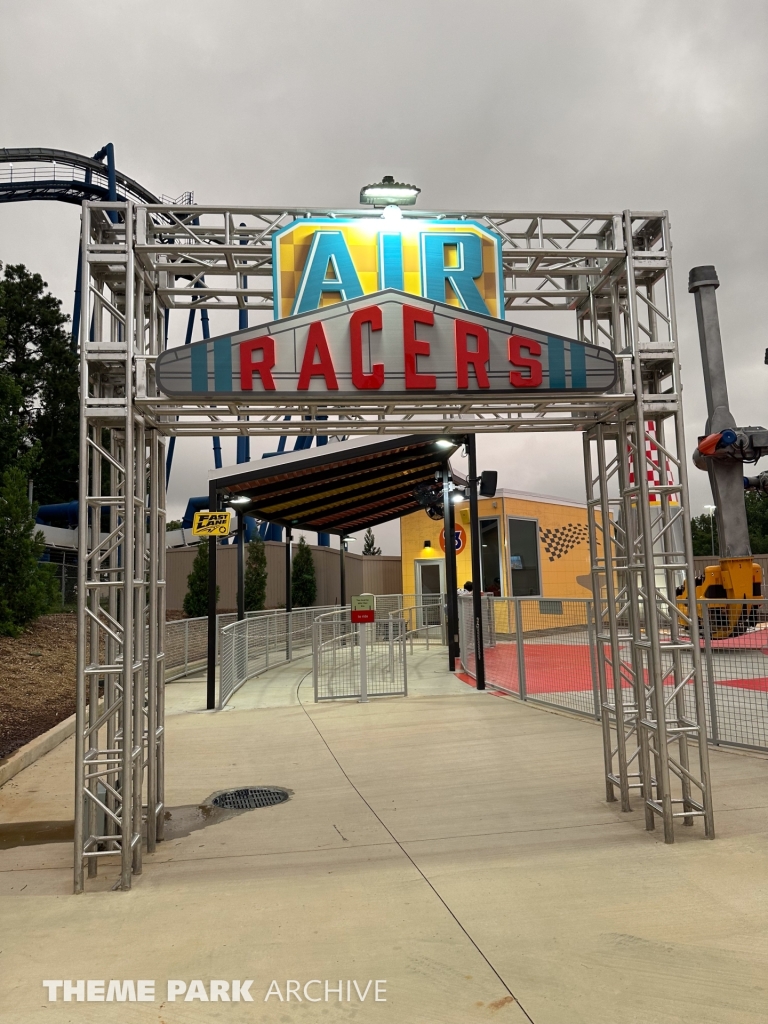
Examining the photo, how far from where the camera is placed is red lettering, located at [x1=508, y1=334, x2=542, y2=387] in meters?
6.11

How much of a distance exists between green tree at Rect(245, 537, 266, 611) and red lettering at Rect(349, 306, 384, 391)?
19395 millimetres

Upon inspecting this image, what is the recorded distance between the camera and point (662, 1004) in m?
3.46

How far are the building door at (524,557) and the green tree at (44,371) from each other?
2686cm

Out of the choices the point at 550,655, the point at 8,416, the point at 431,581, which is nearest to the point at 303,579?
the point at 431,581

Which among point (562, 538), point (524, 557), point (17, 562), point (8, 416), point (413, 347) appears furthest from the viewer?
point (562, 538)

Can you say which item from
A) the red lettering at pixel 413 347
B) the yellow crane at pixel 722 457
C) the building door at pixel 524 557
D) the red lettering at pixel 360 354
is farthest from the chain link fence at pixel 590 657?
the building door at pixel 524 557

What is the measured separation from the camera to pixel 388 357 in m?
6.05

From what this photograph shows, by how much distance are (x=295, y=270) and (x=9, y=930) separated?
543 cm

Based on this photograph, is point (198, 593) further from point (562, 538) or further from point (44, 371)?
point (44, 371)

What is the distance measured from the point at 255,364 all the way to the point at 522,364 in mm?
2275

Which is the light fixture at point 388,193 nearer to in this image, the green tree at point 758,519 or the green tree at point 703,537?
the green tree at point 703,537

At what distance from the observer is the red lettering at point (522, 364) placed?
20.0ft

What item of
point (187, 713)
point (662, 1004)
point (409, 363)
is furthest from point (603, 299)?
point (187, 713)

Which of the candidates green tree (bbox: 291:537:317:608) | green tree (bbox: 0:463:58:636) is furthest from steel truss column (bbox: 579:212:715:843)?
green tree (bbox: 291:537:317:608)
